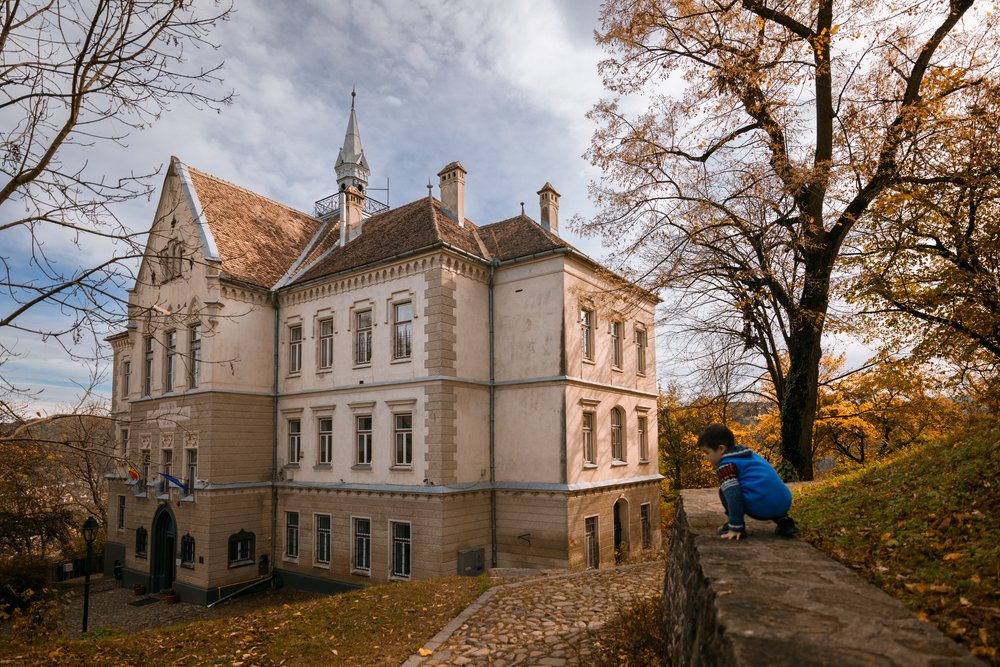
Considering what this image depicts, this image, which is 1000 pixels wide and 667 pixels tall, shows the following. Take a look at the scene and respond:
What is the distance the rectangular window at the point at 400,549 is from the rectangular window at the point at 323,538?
12.3ft

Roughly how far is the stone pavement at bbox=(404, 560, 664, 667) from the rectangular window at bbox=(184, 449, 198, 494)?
1831 centimetres

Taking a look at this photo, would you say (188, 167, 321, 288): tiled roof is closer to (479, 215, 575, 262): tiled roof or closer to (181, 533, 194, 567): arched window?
(479, 215, 575, 262): tiled roof

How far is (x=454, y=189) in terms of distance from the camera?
87.0 feet

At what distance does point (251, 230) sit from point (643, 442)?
20.8 meters

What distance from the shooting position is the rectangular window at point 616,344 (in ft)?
83.4

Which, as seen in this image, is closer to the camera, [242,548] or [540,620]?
[540,620]

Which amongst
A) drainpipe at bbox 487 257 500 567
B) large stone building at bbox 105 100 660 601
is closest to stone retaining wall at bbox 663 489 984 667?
large stone building at bbox 105 100 660 601

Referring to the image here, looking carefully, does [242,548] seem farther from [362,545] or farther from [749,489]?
[749,489]

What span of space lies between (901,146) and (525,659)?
474 inches

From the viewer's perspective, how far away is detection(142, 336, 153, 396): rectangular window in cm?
2934

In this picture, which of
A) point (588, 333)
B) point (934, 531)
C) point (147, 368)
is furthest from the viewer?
point (147, 368)

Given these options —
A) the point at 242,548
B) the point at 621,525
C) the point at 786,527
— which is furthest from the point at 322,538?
the point at 786,527

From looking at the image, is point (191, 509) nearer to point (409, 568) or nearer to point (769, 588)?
point (409, 568)

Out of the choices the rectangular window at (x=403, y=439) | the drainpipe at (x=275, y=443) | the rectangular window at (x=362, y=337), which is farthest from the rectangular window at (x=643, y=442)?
the drainpipe at (x=275, y=443)
